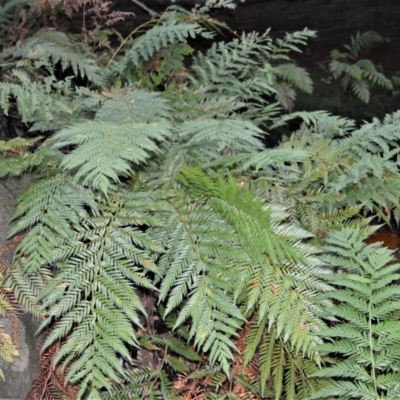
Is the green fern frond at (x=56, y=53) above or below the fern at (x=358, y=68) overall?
above

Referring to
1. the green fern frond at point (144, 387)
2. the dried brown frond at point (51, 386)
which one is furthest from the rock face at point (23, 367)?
the green fern frond at point (144, 387)

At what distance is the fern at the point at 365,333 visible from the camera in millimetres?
1551

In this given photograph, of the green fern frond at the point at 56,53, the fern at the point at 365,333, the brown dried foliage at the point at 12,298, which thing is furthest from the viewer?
the green fern frond at the point at 56,53

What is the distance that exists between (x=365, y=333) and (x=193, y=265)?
0.57 metres

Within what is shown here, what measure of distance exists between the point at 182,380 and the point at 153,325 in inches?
9.7

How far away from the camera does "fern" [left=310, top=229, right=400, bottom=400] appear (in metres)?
1.55

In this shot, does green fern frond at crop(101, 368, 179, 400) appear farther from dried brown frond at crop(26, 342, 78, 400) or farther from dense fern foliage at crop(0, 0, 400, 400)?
dried brown frond at crop(26, 342, 78, 400)

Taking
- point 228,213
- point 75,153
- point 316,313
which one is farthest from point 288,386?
point 75,153

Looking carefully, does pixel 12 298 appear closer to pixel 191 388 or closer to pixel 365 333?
pixel 191 388

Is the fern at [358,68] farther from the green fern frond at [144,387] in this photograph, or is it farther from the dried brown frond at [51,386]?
the dried brown frond at [51,386]

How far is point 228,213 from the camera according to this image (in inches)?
71.2

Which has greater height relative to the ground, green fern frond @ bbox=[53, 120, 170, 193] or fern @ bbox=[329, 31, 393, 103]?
green fern frond @ bbox=[53, 120, 170, 193]

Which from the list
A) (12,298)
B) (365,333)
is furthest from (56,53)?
(365,333)

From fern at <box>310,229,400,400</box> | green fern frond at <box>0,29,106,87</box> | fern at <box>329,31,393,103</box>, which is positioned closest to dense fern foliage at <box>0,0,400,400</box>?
fern at <box>310,229,400,400</box>
